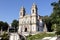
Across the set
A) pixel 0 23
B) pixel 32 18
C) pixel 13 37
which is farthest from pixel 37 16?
pixel 13 37

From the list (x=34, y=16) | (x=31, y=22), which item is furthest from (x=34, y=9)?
(x=31, y=22)

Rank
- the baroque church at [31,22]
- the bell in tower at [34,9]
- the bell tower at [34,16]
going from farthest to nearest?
1. the baroque church at [31,22]
2. the bell in tower at [34,9]
3. the bell tower at [34,16]

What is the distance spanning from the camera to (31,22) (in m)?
75.3

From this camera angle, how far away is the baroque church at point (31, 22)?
2874 inches

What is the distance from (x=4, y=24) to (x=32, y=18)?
836 inches

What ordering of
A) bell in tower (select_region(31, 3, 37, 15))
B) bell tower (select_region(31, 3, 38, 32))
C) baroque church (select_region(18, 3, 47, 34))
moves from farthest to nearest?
baroque church (select_region(18, 3, 47, 34))
bell in tower (select_region(31, 3, 37, 15))
bell tower (select_region(31, 3, 38, 32))

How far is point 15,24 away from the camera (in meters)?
99.2

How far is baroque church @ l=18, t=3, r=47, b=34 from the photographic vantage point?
7300cm

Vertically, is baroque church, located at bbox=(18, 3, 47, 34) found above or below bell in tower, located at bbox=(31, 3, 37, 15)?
below

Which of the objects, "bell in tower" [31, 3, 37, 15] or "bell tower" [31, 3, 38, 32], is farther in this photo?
"bell in tower" [31, 3, 37, 15]

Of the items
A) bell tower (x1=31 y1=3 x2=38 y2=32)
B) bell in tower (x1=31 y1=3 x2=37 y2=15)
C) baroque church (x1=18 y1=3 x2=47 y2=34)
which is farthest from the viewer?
baroque church (x1=18 y1=3 x2=47 y2=34)

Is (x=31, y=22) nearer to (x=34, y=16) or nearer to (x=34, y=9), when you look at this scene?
(x=34, y=16)

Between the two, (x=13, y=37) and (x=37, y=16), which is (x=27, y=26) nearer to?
(x=37, y=16)

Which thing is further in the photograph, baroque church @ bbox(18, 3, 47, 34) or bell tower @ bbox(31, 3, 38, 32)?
baroque church @ bbox(18, 3, 47, 34)
